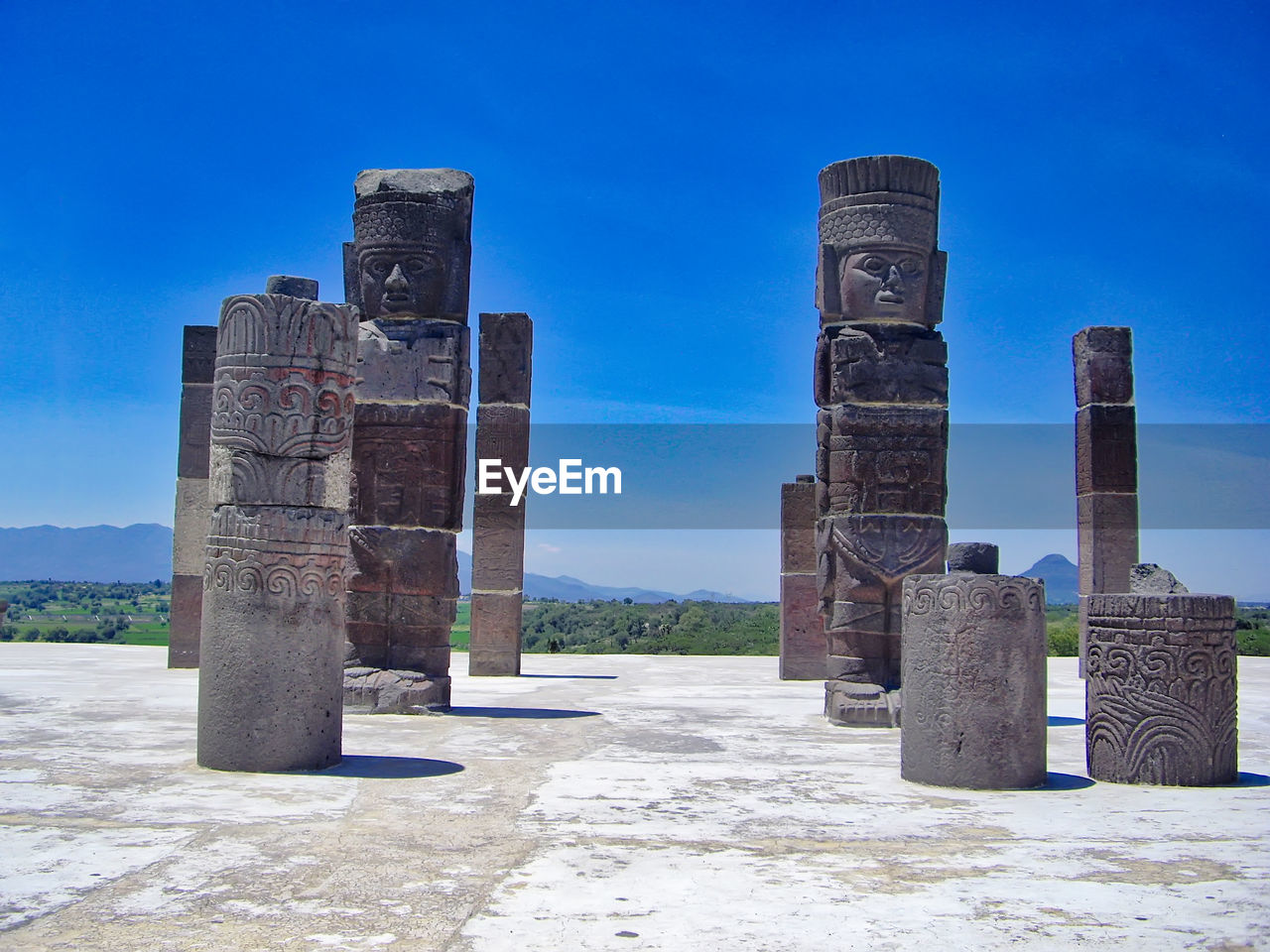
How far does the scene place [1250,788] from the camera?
21.6ft

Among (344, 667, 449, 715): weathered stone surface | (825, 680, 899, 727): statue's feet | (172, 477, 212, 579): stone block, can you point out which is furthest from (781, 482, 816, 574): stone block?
(172, 477, 212, 579): stone block

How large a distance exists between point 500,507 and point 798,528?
156 inches

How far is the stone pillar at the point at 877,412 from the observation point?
10.1 meters

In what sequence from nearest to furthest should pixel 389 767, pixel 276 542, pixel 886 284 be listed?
pixel 276 542
pixel 389 767
pixel 886 284

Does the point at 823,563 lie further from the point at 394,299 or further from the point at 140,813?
the point at 140,813

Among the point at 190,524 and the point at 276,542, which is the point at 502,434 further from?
the point at 276,542

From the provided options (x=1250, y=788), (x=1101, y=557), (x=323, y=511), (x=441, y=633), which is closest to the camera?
(x=1250, y=788)

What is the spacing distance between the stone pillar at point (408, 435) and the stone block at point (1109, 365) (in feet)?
30.3

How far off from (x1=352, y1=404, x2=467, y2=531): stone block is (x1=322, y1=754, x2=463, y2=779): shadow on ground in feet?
10.6

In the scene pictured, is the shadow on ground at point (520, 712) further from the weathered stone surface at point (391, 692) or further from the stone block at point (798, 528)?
the stone block at point (798, 528)

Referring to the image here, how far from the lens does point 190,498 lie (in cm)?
1497

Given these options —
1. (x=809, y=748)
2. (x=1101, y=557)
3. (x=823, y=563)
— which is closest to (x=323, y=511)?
(x=809, y=748)

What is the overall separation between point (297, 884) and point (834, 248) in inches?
313

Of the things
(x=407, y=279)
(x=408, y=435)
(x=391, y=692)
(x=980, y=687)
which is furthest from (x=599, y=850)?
(x=407, y=279)
